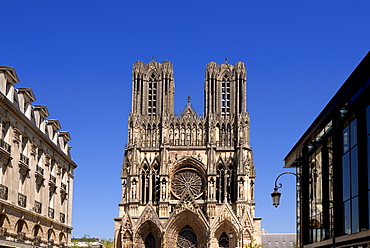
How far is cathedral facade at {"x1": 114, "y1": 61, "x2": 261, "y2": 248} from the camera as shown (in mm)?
86312

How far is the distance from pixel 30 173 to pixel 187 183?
49.8 metres

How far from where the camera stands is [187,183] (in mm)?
90188

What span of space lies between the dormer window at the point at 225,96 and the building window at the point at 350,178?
6466 cm

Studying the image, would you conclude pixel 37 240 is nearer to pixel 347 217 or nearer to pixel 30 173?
pixel 30 173

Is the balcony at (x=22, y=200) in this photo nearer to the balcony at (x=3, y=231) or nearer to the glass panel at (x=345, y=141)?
the balcony at (x=3, y=231)

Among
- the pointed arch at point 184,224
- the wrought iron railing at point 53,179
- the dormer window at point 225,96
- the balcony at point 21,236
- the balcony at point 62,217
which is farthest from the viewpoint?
the dormer window at point 225,96

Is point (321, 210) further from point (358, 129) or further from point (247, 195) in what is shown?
point (247, 195)

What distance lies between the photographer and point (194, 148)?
297ft

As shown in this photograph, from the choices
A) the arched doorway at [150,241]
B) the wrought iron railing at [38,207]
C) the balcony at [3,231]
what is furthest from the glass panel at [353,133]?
the arched doorway at [150,241]

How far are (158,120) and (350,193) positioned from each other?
66.3 metres

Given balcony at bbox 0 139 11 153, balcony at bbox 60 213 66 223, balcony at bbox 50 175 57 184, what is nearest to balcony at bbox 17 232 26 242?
balcony at bbox 0 139 11 153

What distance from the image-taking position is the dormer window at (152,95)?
92.8 m

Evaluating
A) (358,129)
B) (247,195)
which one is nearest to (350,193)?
(358,129)

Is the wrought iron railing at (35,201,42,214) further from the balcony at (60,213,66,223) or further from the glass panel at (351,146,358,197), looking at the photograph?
the glass panel at (351,146,358,197)
